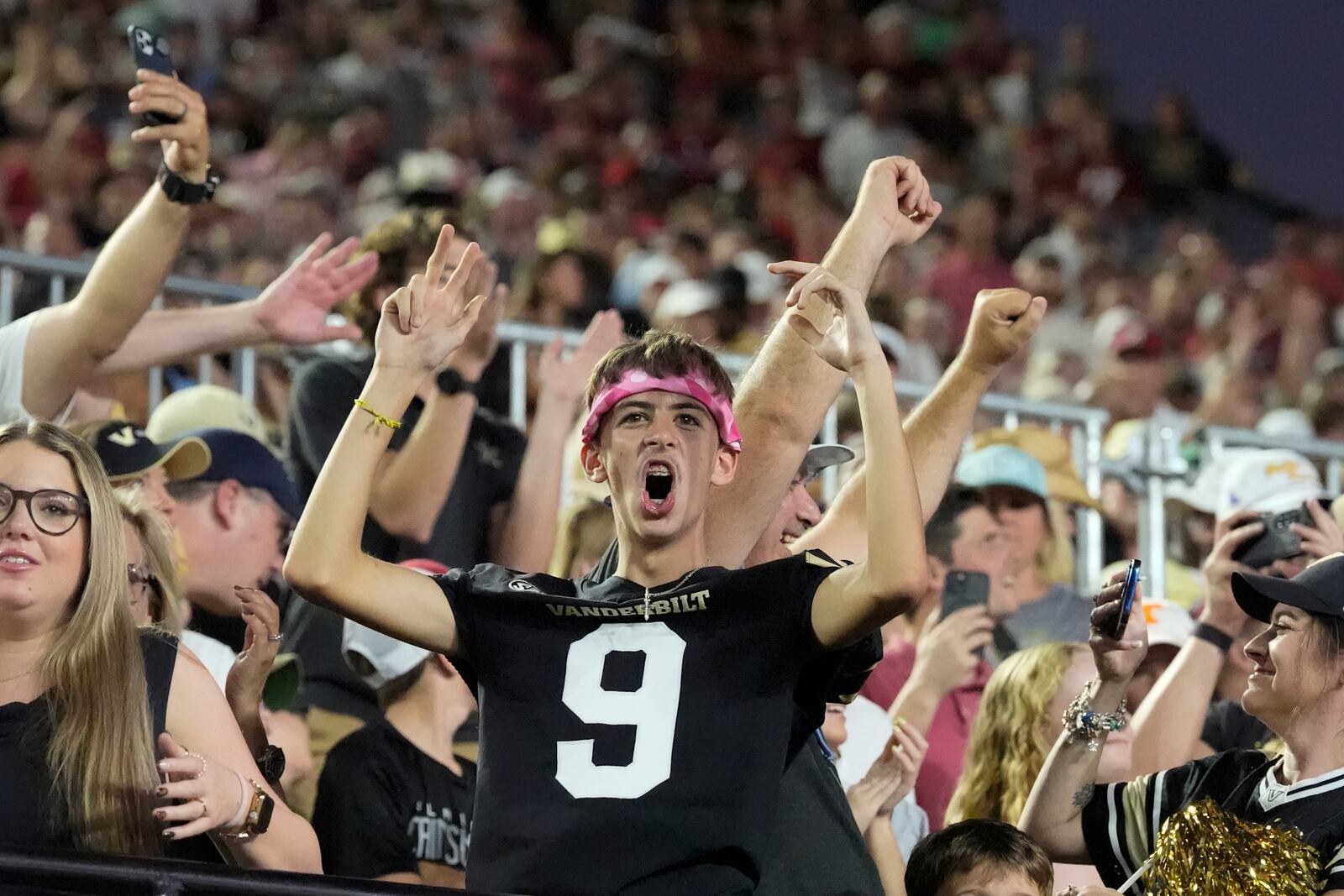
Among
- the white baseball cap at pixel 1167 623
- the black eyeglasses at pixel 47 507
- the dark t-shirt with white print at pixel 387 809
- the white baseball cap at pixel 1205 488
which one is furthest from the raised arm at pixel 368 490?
the white baseball cap at pixel 1205 488

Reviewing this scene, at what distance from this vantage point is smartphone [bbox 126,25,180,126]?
4676 millimetres

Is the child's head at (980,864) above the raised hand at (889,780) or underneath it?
underneath

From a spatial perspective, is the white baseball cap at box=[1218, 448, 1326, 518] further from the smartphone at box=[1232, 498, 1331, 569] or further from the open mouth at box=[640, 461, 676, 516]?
the open mouth at box=[640, 461, 676, 516]

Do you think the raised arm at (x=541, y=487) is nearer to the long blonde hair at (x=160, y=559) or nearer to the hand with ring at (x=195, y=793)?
the long blonde hair at (x=160, y=559)

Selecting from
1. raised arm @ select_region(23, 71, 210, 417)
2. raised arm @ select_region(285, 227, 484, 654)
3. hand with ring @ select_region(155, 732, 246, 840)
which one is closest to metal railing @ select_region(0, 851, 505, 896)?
hand with ring @ select_region(155, 732, 246, 840)

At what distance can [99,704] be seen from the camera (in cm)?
329

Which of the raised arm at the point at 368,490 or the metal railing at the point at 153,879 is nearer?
the metal railing at the point at 153,879

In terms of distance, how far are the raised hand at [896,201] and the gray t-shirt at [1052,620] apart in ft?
7.09

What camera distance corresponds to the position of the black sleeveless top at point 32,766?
319 centimetres

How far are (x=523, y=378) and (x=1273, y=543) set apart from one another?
8.37ft

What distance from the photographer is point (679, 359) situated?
3.44 meters

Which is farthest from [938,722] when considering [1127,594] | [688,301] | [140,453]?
[688,301]

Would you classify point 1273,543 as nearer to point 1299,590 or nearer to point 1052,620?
A: point 1299,590

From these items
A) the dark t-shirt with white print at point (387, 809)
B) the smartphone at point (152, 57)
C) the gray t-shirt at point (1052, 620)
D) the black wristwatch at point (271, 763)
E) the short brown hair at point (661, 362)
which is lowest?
the dark t-shirt with white print at point (387, 809)
